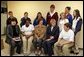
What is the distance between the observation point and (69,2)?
6.12m

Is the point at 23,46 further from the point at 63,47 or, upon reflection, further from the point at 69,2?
the point at 69,2

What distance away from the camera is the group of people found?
5.04 meters

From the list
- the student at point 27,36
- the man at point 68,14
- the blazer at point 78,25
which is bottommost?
the student at point 27,36

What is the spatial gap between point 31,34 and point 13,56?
85 centimetres

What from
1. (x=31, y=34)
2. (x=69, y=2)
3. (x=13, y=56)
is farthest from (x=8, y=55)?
(x=69, y=2)

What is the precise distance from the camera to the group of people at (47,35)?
5035 millimetres

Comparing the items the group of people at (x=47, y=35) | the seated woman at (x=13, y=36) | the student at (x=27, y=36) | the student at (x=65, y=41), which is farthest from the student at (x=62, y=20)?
the seated woman at (x=13, y=36)

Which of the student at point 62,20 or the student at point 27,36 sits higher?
the student at point 62,20

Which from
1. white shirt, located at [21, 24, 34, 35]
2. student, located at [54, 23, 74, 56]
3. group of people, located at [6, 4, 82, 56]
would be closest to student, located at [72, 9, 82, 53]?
group of people, located at [6, 4, 82, 56]

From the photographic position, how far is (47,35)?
5.35 m

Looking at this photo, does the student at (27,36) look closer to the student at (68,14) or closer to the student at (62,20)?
the student at (62,20)

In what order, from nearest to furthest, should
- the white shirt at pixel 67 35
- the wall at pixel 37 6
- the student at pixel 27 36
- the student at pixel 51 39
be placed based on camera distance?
the white shirt at pixel 67 35
the student at pixel 51 39
the student at pixel 27 36
the wall at pixel 37 6

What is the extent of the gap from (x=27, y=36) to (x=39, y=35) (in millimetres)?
373

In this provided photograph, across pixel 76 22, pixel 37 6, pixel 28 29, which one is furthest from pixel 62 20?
pixel 37 6
